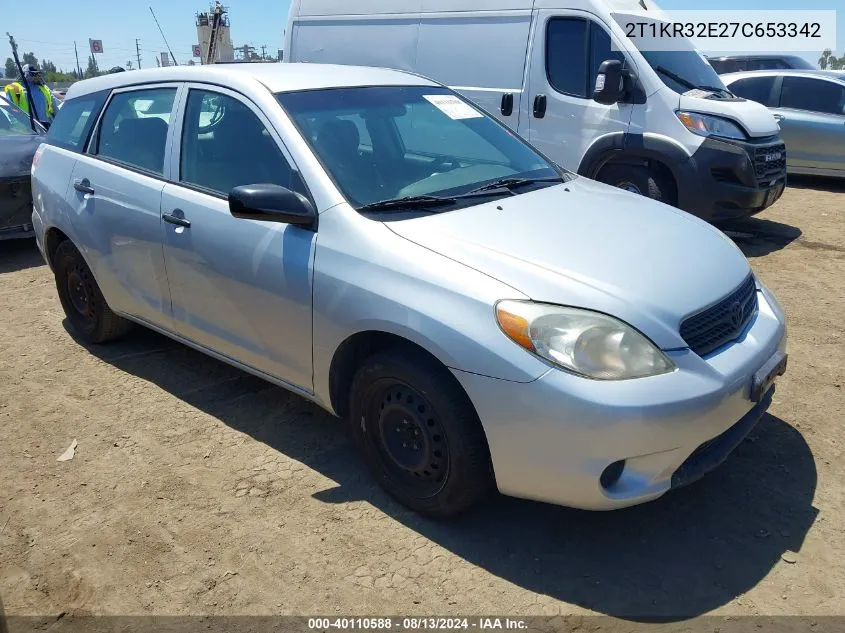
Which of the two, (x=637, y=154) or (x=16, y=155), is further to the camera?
(x=16, y=155)

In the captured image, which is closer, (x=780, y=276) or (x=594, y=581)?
(x=594, y=581)

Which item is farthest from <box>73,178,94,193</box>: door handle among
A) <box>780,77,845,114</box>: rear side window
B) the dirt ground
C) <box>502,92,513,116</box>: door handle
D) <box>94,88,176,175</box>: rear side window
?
<box>780,77,845,114</box>: rear side window

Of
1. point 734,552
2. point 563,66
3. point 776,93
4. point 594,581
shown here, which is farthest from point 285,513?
point 776,93

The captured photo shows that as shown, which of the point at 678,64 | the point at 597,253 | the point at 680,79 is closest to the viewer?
the point at 597,253

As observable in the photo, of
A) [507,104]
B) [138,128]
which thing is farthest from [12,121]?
[507,104]

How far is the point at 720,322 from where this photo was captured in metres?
2.79

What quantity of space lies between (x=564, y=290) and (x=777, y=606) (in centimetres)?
129

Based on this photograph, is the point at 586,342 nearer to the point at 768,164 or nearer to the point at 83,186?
the point at 83,186

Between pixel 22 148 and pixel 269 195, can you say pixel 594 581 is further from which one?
pixel 22 148

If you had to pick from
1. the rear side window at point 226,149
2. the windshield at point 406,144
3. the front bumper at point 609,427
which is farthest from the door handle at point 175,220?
the front bumper at point 609,427

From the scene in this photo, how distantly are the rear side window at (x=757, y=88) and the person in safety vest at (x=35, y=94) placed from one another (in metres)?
9.95

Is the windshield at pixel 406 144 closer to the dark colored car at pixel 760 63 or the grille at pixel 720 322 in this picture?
the grille at pixel 720 322

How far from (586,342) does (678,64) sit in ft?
18.2

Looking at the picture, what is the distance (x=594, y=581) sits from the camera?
2678mm
